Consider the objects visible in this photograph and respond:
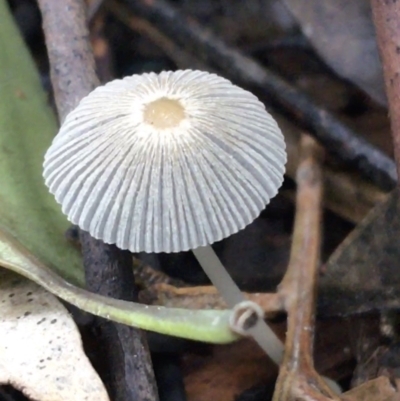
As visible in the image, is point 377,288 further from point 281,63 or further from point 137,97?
point 281,63

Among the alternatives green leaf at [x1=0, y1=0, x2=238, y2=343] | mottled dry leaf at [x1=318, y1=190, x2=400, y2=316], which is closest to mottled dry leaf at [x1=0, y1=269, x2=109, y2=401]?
green leaf at [x1=0, y1=0, x2=238, y2=343]

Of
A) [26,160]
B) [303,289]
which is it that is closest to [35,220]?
[26,160]

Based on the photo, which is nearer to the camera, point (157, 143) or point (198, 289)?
point (157, 143)

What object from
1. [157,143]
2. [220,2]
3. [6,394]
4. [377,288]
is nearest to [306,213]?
[377,288]

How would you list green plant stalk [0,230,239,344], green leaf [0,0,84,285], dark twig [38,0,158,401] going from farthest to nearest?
green leaf [0,0,84,285] < dark twig [38,0,158,401] < green plant stalk [0,230,239,344]

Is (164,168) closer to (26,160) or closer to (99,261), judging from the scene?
(99,261)

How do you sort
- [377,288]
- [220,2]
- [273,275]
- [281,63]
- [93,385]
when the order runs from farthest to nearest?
[220,2] < [281,63] < [273,275] < [377,288] < [93,385]

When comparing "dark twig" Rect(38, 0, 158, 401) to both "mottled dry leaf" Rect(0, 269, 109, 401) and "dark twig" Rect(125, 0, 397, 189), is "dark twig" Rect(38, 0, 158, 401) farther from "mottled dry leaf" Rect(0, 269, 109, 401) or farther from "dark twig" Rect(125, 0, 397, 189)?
"dark twig" Rect(125, 0, 397, 189)
